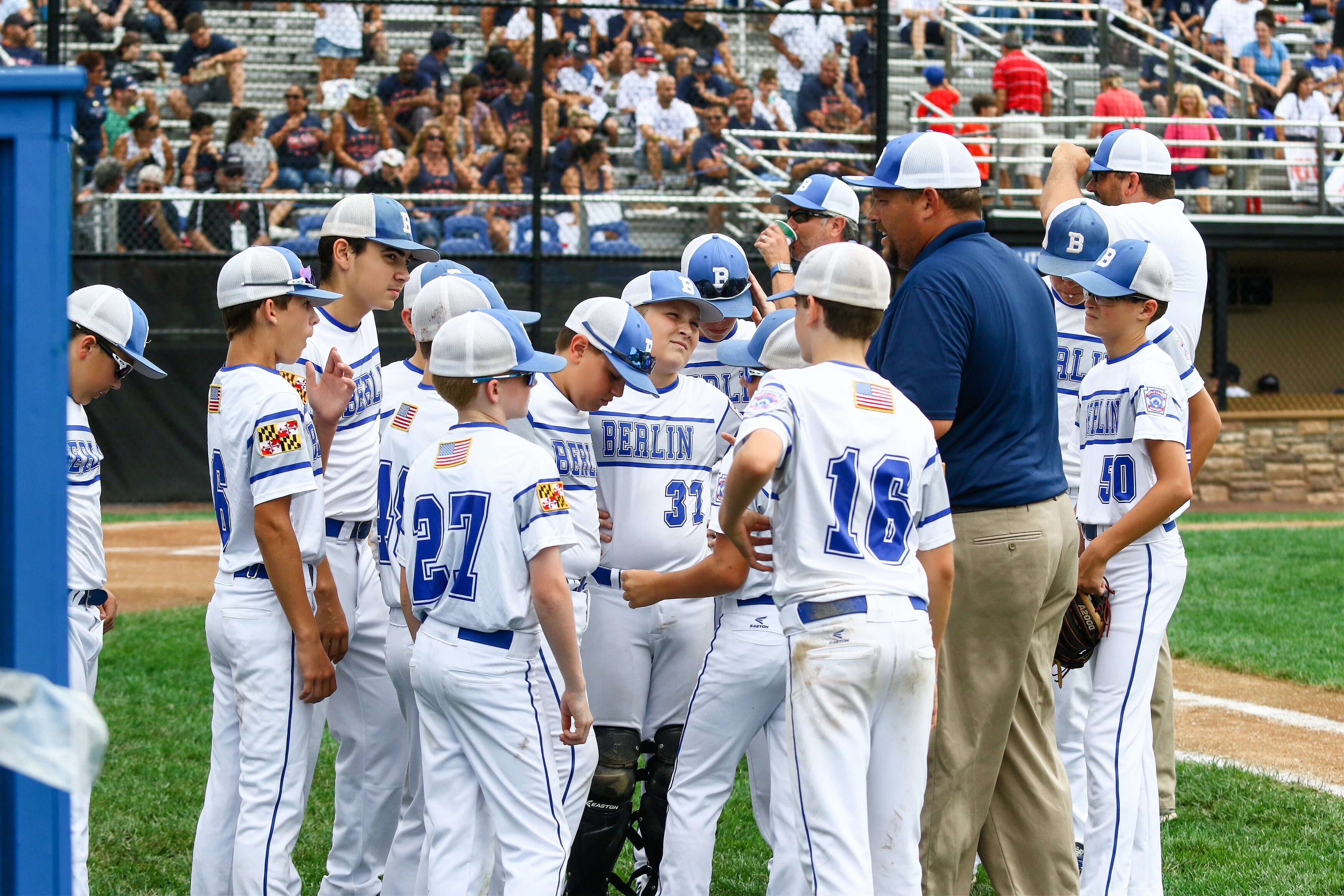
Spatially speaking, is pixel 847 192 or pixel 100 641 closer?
pixel 100 641

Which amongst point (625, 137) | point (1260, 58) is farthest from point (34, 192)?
point (1260, 58)

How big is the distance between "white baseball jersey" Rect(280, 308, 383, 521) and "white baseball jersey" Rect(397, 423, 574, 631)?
1.03 metres

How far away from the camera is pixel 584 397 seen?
3891mm

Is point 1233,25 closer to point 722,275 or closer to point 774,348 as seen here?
point 722,275

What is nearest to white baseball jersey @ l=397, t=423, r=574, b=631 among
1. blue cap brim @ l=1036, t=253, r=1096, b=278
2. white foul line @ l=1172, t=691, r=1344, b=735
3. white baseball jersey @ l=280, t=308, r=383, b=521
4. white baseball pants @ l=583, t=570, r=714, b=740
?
white baseball pants @ l=583, t=570, r=714, b=740

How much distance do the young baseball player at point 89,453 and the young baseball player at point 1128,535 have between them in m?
2.81

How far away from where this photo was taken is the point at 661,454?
4.11 meters

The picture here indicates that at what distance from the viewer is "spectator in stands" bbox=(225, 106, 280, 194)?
41.4 feet

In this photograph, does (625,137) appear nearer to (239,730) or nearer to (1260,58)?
(1260,58)

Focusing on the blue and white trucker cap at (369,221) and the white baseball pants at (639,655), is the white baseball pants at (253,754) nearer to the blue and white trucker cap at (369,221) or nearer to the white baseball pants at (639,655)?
the white baseball pants at (639,655)

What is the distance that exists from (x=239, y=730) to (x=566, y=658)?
1060 millimetres

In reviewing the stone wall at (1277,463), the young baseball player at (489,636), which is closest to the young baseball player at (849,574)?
the young baseball player at (489,636)

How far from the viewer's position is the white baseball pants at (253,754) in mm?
3441

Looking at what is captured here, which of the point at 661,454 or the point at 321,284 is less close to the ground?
the point at 321,284
